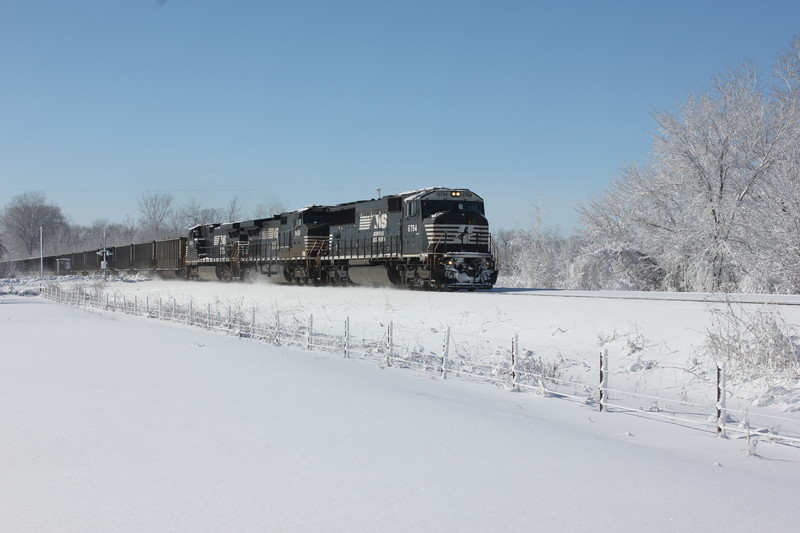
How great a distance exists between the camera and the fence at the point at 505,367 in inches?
347

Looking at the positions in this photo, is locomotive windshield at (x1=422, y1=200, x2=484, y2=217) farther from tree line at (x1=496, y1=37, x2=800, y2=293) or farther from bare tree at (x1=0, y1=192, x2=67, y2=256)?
bare tree at (x1=0, y1=192, x2=67, y2=256)

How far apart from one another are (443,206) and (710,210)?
10894 mm

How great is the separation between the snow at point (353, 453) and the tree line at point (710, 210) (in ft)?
37.6

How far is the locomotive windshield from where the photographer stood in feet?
80.2

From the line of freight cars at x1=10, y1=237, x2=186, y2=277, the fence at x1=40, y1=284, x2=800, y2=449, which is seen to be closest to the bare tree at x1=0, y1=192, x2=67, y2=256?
the line of freight cars at x1=10, y1=237, x2=186, y2=277

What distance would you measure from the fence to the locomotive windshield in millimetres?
5195

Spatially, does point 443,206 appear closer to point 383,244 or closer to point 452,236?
point 452,236

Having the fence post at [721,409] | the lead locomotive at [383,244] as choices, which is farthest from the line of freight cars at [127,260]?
the fence post at [721,409]

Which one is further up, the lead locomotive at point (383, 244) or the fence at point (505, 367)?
the lead locomotive at point (383, 244)

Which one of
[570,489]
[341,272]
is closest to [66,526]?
[570,489]

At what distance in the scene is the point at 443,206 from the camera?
24.6m

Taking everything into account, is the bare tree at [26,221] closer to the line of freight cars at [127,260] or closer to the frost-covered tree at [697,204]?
the line of freight cars at [127,260]

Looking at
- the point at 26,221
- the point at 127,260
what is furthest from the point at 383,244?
the point at 26,221

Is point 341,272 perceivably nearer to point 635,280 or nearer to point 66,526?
point 635,280
